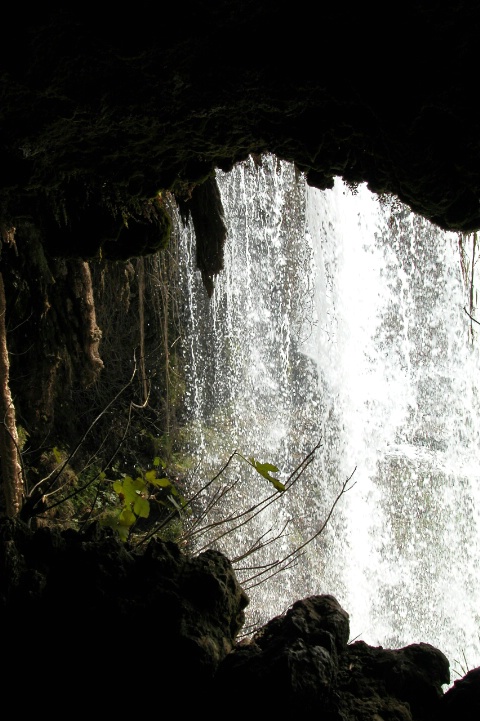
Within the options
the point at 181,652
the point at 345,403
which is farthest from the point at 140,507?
the point at 345,403

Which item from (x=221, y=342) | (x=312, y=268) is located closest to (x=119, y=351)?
(x=221, y=342)

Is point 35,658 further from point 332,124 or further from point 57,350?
point 57,350

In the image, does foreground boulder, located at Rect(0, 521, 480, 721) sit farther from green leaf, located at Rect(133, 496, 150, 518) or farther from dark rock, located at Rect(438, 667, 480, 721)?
green leaf, located at Rect(133, 496, 150, 518)

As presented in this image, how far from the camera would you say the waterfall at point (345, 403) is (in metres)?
8.58

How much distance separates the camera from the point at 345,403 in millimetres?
10078

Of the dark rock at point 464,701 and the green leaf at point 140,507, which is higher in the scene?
the green leaf at point 140,507

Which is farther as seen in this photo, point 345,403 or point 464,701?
point 345,403

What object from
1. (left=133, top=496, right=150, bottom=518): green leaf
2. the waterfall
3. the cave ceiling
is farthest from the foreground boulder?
the waterfall

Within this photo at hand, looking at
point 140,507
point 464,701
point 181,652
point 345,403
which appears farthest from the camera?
point 345,403

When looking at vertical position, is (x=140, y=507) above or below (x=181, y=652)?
above

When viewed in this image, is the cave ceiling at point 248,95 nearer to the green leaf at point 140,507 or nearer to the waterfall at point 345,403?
the green leaf at point 140,507

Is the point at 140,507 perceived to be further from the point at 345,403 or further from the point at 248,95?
the point at 345,403

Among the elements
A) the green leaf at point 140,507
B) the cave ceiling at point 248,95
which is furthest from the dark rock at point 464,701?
the green leaf at point 140,507

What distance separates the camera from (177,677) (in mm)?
1469
